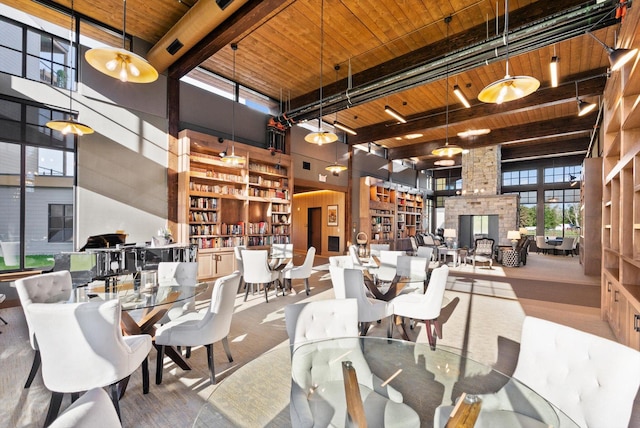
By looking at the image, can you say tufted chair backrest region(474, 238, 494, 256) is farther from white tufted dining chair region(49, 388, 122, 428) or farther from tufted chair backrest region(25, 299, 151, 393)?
white tufted dining chair region(49, 388, 122, 428)

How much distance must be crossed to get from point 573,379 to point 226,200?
23.9 feet

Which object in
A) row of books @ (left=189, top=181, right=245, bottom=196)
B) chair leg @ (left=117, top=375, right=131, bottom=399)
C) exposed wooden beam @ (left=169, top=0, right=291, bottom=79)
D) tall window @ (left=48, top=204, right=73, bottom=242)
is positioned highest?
exposed wooden beam @ (left=169, top=0, right=291, bottom=79)

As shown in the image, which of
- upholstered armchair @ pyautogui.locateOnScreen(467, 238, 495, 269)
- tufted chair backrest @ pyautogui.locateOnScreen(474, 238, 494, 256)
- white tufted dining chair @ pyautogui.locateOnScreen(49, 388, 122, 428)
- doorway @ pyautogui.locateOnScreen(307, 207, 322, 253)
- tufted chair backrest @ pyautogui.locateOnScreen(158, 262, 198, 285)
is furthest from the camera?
doorway @ pyautogui.locateOnScreen(307, 207, 322, 253)

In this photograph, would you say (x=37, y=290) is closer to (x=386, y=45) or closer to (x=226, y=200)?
(x=226, y=200)

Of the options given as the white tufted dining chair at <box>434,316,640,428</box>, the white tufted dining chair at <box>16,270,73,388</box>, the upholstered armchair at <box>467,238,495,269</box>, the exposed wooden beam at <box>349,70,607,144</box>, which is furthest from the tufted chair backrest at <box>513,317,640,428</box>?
the upholstered armchair at <box>467,238,495,269</box>

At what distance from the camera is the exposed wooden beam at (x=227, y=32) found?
4.26m

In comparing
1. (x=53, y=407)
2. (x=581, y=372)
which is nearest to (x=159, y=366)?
(x=53, y=407)

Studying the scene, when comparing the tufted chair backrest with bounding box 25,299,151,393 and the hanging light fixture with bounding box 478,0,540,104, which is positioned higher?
the hanging light fixture with bounding box 478,0,540,104

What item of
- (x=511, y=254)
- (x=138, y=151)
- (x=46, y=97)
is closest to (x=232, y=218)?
(x=138, y=151)

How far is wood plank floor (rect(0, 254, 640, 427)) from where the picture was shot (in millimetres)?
2266

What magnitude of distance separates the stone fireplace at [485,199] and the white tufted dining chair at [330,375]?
42.4ft

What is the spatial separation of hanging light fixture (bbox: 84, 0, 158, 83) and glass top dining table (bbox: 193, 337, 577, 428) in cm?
295

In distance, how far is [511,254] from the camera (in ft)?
31.2

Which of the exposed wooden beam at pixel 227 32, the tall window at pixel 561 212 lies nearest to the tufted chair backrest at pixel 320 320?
the exposed wooden beam at pixel 227 32
